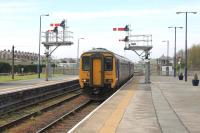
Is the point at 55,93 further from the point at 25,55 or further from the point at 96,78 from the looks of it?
the point at 25,55

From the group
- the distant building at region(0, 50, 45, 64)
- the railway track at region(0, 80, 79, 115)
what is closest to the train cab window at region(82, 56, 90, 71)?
the railway track at region(0, 80, 79, 115)

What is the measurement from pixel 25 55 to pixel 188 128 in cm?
13935

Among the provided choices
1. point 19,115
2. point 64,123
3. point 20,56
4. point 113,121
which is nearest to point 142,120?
point 113,121

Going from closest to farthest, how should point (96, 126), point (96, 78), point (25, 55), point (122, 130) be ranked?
point (122, 130)
point (96, 126)
point (96, 78)
point (25, 55)

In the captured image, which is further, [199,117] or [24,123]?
[24,123]

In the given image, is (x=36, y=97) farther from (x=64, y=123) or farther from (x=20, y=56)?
(x=20, y=56)

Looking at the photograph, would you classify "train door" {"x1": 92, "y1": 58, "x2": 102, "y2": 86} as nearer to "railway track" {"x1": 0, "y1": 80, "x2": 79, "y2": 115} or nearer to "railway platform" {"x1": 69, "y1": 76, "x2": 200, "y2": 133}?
"railway track" {"x1": 0, "y1": 80, "x2": 79, "y2": 115}

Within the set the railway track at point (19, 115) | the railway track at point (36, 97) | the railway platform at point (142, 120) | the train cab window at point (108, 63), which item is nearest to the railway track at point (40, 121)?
the railway track at point (19, 115)

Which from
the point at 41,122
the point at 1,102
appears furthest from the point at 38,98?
the point at 41,122

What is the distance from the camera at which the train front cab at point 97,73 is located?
88.3 feet

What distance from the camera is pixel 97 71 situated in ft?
88.4

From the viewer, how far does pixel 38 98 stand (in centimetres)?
2866

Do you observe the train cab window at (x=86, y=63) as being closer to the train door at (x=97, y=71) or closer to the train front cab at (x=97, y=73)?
the train front cab at (x=97, y=73)

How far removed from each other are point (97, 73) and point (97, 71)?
12cm
